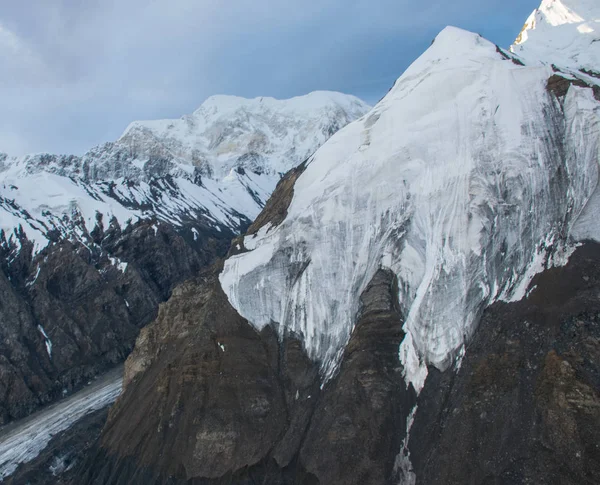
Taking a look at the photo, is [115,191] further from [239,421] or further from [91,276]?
[239,421]

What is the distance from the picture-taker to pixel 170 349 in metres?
37.0

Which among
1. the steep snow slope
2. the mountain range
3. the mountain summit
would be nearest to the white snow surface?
the mountain range

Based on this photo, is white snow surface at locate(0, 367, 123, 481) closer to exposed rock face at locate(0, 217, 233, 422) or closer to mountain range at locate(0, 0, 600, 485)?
exposed rock face at locate(0, 217, 233, 422)

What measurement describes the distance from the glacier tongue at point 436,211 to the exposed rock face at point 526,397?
1.81 meters

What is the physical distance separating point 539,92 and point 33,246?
7548cm

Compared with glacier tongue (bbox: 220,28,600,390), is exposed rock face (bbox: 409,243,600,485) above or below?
below

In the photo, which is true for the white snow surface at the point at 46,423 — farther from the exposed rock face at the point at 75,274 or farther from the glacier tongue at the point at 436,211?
the glacier tongue at the point at 436,211

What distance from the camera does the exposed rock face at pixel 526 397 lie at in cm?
1922

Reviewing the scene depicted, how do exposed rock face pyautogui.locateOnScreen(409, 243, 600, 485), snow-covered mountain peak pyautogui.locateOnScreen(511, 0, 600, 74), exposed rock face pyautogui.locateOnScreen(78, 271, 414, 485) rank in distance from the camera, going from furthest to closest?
snow-covered mountain peak pyautogui.locateOnScreen(511, 0, 600, 74) < exposed rock face pyautogui.locateOnScreen(78, 271, 414, 485) < exposed rock face pyautogui.locateOnScreen(409, 243, 600, 485)

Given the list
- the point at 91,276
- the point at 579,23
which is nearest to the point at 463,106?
the point at 579,23

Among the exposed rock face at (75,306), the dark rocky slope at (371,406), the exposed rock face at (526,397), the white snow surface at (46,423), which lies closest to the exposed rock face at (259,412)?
the dark rocky slope at (371,406)

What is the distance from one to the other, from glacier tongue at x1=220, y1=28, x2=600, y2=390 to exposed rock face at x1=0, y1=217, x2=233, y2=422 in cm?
3529

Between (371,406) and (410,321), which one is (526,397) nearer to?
(371,406)

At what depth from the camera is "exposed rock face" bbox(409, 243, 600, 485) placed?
19.2m
